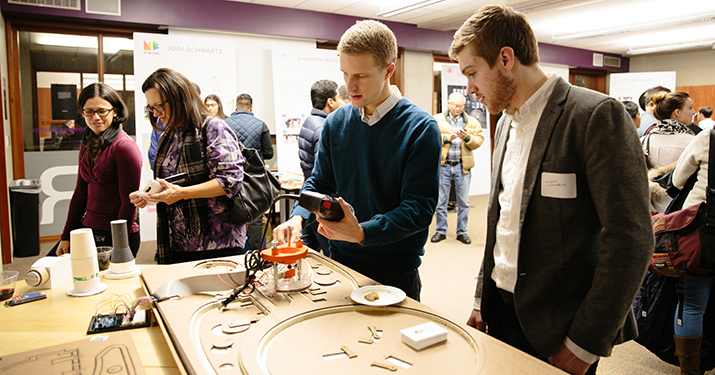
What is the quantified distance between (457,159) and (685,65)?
801 cm

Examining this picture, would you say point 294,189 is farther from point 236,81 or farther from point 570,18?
point 570,18

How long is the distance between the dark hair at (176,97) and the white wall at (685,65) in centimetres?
1135

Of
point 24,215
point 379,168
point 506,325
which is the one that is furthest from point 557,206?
point 24,215

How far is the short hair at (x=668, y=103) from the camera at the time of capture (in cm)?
314

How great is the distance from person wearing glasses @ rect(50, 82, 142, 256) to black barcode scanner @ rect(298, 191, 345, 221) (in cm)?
126

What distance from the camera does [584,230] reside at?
1096mm

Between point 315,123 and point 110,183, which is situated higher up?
point 315,123

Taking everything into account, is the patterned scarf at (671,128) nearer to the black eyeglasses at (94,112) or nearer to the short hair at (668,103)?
the short hair at (668,103)

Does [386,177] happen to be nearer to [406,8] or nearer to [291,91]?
[291,91]

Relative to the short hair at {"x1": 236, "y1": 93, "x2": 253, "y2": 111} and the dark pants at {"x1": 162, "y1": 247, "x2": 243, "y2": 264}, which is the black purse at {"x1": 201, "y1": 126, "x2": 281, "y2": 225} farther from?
the short hair at {"x1": 236, "y1": 93, "x2": 253, "y2": 111}

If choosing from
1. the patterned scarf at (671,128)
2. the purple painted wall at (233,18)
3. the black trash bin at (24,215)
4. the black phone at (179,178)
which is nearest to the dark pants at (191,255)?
the black phone at (179,178)

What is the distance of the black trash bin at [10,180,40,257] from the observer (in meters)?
4.43

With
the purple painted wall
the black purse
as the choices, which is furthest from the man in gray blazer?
the purple painted wall

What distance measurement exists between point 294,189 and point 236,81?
94.1 inches
